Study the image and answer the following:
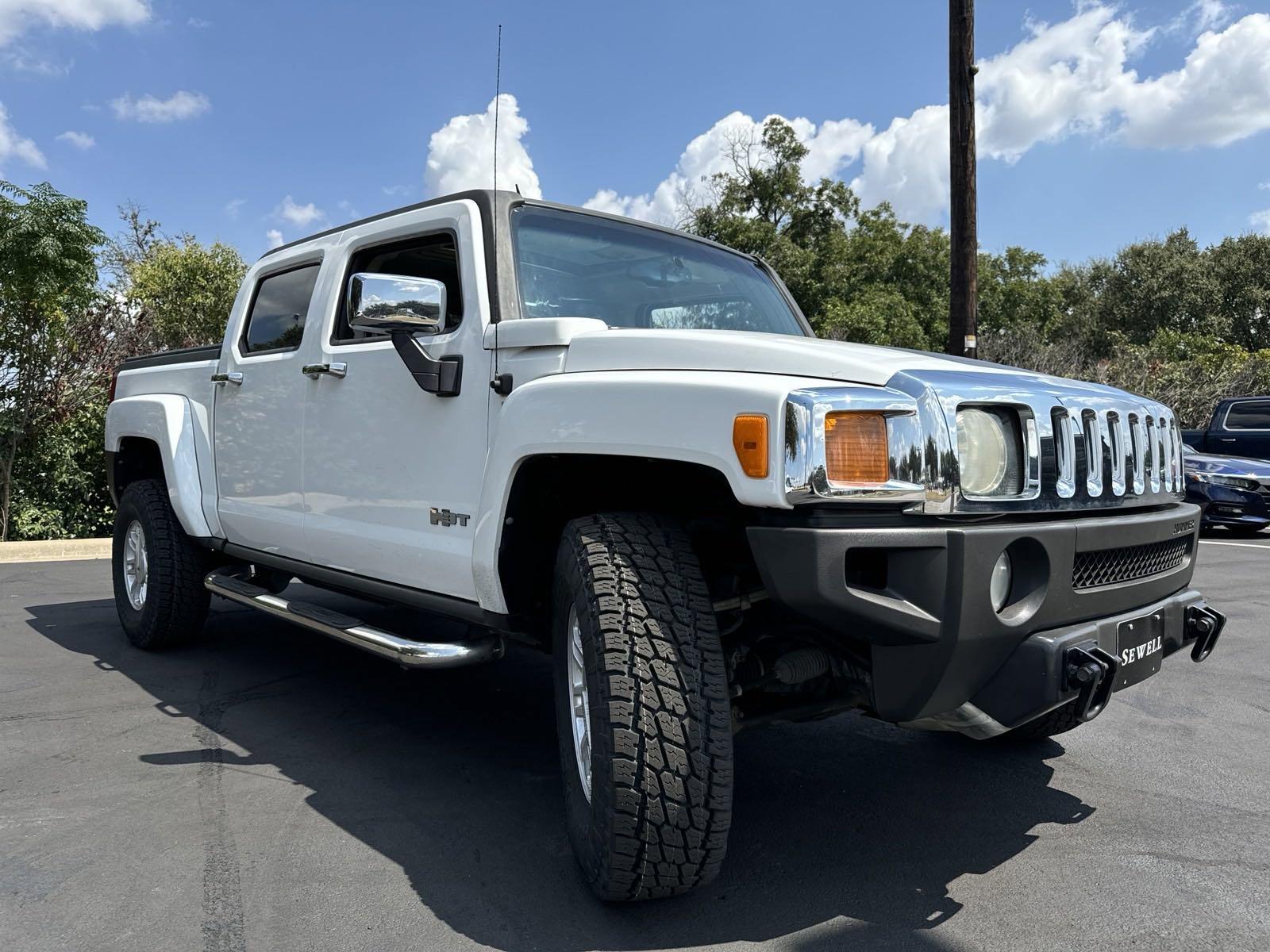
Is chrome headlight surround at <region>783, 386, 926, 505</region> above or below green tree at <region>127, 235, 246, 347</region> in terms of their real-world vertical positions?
below

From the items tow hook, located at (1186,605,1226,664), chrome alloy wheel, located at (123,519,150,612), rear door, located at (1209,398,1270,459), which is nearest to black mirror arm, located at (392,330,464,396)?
tow hook, located at (1186,605,1226,664)

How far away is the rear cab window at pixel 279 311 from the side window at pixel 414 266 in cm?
31

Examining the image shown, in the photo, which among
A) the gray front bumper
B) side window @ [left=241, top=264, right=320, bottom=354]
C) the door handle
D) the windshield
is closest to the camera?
the gray front bumper

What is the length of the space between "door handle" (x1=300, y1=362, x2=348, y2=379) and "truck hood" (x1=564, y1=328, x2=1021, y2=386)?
48.4 inches

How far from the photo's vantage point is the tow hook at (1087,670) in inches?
92.0

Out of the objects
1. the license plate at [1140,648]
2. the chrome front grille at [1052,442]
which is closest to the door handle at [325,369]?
the chrome front grille at [1052,442]

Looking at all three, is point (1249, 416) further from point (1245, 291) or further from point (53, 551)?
point (1245, 291)

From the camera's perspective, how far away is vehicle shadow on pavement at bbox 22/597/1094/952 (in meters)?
2.54

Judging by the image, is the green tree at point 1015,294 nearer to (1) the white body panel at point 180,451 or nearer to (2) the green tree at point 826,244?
(2) the green tree at point 826,244

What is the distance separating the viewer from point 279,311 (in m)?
4.51

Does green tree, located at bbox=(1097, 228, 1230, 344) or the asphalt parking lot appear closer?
the asphalt parking lot

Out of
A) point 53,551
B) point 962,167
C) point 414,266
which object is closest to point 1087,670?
point 414,266

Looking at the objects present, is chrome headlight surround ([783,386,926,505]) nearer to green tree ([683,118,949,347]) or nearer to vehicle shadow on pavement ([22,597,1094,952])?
vehicle shadow on pavement ([22,597,1094,952])

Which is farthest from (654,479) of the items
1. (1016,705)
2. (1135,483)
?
(1135,483)
